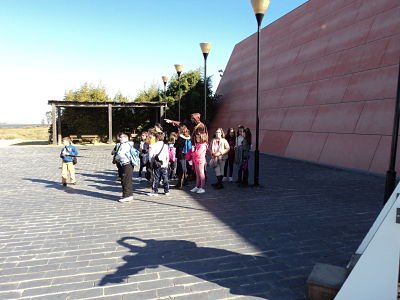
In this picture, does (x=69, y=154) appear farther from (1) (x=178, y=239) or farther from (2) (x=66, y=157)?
(1) (x=178, y=239)

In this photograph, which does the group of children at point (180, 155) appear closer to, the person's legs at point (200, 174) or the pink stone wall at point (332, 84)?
the person's legs at point (200, 174)

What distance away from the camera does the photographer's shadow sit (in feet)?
11.2

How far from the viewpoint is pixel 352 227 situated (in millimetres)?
5227

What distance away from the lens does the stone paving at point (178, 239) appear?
3379 millimetres

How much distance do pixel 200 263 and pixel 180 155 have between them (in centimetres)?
473

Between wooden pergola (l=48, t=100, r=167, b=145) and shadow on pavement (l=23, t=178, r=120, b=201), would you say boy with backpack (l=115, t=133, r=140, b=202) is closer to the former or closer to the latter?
shadow on pavement (l=23, t=178, r=120, b=201)

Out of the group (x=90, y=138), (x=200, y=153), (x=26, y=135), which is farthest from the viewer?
(x=26, y=135)

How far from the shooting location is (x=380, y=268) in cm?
270

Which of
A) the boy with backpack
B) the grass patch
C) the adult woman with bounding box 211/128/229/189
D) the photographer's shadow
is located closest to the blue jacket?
the boy with backpack

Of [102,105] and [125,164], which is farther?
[102,105]

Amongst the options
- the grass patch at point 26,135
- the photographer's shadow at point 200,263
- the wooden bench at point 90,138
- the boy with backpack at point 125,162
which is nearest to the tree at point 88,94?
the wooden bench at point 90,138

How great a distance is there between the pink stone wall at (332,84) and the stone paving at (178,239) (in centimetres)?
302

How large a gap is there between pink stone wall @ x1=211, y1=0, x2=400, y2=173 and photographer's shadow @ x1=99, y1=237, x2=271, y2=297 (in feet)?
25.7

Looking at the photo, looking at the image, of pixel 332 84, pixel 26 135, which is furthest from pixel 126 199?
pixel 26 135
